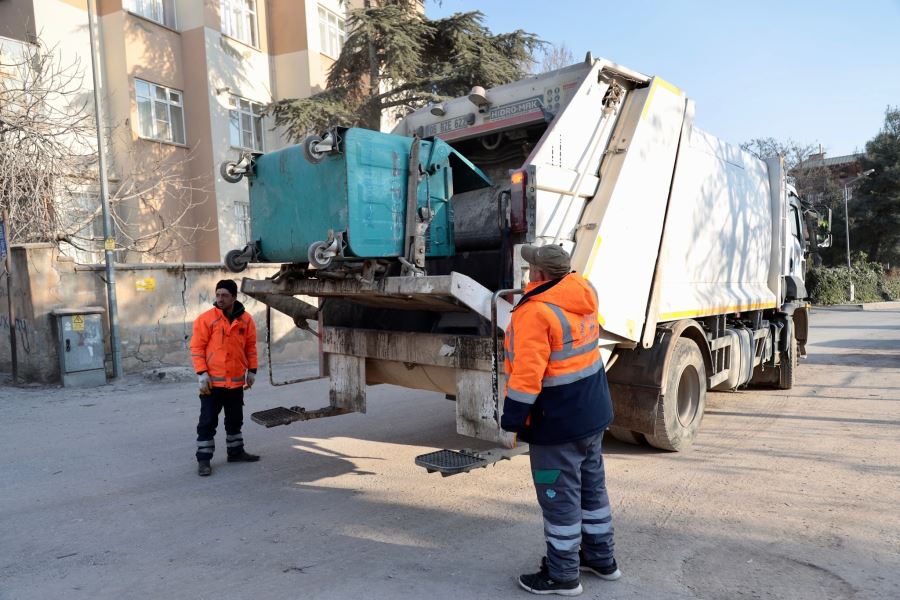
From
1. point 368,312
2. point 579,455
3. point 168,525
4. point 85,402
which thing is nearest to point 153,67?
point 85,402

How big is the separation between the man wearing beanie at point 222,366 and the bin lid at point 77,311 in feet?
17.4

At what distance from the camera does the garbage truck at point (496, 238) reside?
3920mm

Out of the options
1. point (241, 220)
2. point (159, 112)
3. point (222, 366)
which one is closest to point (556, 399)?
point (222, 366)

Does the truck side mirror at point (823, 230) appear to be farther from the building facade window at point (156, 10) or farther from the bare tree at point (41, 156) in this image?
the building facade window at point (156, 10)

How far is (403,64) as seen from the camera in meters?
15.6

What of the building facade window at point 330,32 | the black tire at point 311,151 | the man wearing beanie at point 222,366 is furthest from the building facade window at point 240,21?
the black tire at point 311,151

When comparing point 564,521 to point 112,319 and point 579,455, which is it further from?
point 112,319

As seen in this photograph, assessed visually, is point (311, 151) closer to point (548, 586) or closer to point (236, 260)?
point (236, 260)

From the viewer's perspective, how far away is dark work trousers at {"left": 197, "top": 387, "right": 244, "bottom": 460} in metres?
5.13

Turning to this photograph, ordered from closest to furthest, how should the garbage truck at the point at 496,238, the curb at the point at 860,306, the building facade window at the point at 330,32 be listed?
the garbage truck at the point at 496,238
the building facade window at the point at 330,32
the curb at the point at 860,306

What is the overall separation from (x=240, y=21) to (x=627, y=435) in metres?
17.8

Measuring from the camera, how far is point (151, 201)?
52.7 ft

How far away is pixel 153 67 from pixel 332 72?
445 centimetres

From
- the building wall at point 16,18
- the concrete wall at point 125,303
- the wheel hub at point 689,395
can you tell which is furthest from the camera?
the building wall at point 16,18
